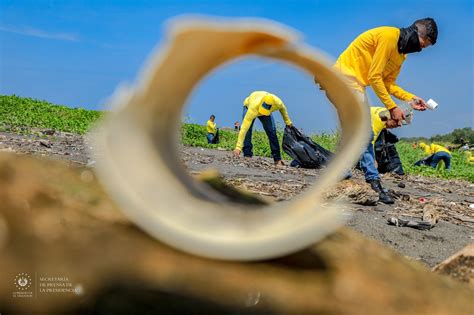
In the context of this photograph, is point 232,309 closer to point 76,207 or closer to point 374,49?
point 76,207

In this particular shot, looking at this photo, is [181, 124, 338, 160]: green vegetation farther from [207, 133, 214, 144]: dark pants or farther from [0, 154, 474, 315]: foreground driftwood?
[0, 154, 474, 315]: foreground driftwood

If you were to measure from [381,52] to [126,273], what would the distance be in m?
5.52

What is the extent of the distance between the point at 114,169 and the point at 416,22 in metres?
6.04

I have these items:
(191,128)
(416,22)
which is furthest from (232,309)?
(191,128)

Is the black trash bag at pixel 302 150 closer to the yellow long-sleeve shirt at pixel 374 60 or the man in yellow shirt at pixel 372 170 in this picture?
the man in yellow shirt at pixel 372 170

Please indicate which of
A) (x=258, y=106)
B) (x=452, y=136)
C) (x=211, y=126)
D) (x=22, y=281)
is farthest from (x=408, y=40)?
(x=452, y=136)

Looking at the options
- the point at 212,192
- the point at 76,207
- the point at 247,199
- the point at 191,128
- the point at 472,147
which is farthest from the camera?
the point at 472,147

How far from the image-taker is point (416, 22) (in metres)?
6.42

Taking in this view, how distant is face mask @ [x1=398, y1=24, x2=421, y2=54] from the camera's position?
629cm

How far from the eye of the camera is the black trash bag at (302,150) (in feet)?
37.8

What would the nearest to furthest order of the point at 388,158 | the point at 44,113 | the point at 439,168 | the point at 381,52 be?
1. the point at 381,52
2. the point at 388,158
3. the point at 439,168
4. the point at 44,113

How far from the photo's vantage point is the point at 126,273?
126 cm

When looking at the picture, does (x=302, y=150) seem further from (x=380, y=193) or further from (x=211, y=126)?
(x=211, y=126)

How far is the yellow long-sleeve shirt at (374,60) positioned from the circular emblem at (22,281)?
5.33 m
